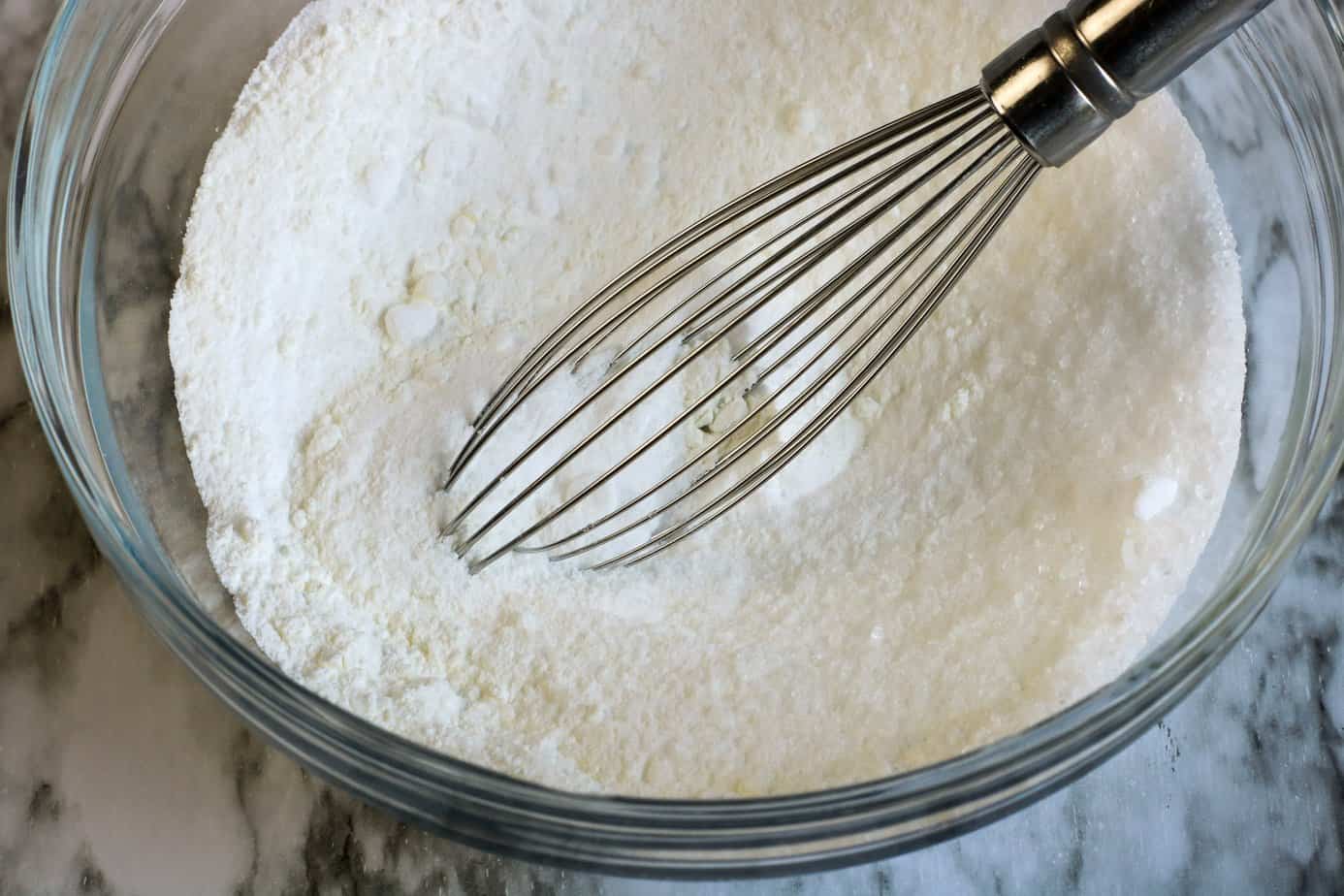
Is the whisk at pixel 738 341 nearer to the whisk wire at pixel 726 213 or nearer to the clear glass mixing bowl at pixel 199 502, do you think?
the whisk wire at pixel 726 213

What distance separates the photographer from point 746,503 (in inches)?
37.1

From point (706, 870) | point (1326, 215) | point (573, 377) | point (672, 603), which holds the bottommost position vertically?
point (706, 870)

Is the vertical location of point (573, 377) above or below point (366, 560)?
above

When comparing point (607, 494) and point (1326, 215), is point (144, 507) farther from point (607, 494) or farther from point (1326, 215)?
point (1326, 215)

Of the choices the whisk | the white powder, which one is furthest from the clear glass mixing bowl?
the whisk

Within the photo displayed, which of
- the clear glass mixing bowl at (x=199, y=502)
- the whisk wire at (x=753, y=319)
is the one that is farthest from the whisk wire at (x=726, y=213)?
the clear glass mixing bowl at (x=199, y=502)

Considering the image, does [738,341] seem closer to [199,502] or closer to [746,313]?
[746,313]

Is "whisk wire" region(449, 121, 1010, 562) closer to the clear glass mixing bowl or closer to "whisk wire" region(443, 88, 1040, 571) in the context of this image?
"whisk wire" region(443, 88, 1040, 571)

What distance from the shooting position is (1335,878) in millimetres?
919

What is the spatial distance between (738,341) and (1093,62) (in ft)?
1.12

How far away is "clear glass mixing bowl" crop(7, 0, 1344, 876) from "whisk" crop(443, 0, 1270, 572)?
184mm

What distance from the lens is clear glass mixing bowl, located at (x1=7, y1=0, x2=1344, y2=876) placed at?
712mm

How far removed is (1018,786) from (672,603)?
0.29m

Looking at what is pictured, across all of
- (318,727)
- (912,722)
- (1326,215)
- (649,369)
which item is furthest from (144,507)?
(1326,215)
